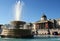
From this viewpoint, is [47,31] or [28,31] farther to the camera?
[47,31]

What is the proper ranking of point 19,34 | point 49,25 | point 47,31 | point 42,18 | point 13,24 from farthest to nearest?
1. point 42,18
2. point 49,25
3. point 47,31
4. point 13,24
5. point 19,34

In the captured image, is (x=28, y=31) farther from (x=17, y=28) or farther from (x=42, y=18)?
(x=42, y=18)

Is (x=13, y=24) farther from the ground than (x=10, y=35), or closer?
farther from the ground

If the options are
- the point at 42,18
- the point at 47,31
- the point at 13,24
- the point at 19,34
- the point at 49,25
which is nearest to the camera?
the point at 19,34

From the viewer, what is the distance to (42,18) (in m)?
86.4

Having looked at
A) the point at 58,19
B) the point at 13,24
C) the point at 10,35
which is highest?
the point at 58,19

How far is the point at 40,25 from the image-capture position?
81.3 metres

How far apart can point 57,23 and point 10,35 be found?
49.3 metres

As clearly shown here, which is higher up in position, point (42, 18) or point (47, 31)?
point (42, 18)

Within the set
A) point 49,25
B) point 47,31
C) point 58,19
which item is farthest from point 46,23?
point 47,31

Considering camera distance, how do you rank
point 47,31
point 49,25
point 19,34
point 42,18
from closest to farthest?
point 19,34 < point 47,31 < point 49,25 < point 42,18

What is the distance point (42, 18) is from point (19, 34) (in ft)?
172

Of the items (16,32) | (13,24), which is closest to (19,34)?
(16,32)

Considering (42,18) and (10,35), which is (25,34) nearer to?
(10,35)
